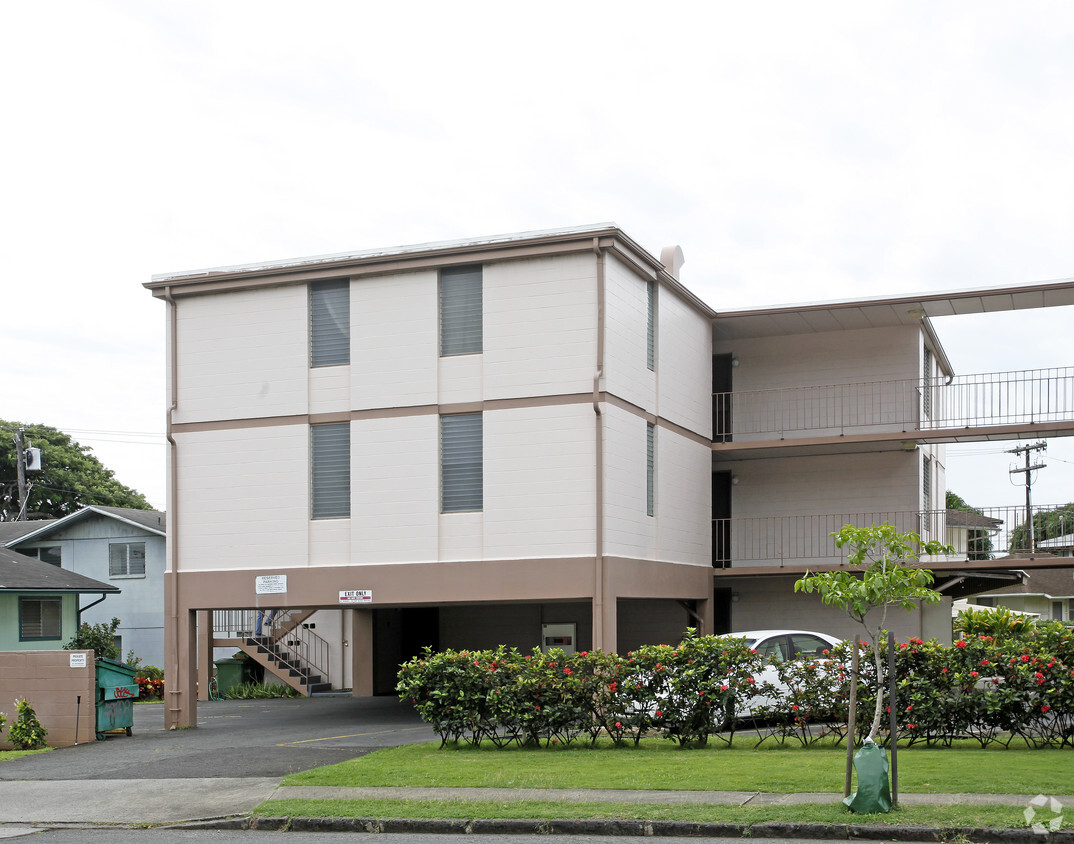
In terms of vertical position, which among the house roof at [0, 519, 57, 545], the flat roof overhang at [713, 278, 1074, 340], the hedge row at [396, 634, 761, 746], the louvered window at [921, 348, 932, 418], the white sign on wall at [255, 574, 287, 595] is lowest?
the hedge row at [396, 634, 761, 746]

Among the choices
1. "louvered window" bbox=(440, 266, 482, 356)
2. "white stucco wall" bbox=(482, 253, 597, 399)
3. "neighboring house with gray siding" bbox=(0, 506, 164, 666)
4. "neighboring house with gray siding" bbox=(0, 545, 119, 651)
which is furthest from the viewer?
"neighboring house with gray siding" bbox=(0, 506, 164, 666)

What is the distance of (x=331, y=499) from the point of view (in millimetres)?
22266

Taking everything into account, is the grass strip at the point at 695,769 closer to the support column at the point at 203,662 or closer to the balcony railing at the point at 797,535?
the balcony railing at the point at 797,535

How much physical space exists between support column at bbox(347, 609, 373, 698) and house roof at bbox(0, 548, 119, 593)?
23.1 feet

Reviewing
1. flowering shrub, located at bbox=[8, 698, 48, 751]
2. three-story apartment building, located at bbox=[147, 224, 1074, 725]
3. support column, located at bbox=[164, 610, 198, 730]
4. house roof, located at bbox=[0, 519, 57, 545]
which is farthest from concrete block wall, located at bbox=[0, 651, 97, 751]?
house roof, located at bbox=[0, 519, 57, 545]

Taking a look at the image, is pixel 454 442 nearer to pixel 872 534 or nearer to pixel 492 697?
pixel 492 697

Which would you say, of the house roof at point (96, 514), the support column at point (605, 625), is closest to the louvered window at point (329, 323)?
the support column at point (605, 625)

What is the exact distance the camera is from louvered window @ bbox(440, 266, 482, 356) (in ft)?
71.3

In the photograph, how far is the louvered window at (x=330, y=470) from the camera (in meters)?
22.2

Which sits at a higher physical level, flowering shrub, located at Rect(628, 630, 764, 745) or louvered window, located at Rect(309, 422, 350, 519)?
louvered window, located at Rect(309, 422, 350, 519)

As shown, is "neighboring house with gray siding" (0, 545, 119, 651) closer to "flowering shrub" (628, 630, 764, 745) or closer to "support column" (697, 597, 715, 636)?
"support column" (697, 597, 715, 636)

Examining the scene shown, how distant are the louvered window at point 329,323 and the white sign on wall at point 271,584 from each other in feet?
12.5

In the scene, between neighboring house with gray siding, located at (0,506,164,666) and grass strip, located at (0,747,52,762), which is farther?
neighboring house with gray siding, located at (0,506,164,666)

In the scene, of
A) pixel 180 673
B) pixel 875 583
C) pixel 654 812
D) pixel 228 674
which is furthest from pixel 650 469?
pixel 228 674
